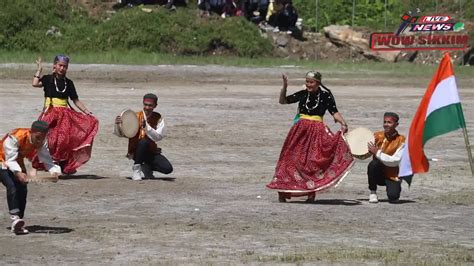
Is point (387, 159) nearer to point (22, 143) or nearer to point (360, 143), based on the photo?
point (360, 143)

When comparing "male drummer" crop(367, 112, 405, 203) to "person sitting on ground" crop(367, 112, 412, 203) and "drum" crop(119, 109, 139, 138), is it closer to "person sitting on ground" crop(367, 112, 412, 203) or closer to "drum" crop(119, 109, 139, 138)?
"person sitting on ground" crop(367, 112, 412, 203)

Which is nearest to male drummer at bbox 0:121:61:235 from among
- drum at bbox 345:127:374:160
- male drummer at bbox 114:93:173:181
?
drum at bbox 345:127:374:160

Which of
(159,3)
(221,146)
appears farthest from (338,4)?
(221,146)

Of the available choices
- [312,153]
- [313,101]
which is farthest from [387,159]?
[313,101]

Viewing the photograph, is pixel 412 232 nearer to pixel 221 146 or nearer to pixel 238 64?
pixel 221 146

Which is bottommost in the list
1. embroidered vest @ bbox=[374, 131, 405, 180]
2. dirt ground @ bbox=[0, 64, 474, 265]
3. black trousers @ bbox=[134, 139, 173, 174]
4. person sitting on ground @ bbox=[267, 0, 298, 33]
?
dirt ground @ bbox=[0, 64, 474, 265]

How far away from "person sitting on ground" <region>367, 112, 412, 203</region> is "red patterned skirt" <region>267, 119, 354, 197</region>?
0.39m

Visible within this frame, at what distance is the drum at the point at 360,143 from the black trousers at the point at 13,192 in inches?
183

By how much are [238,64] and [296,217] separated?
98.2ft

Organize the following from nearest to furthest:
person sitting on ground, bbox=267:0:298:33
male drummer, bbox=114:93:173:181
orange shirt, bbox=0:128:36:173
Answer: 1. orange shirt, bbox=0:128:36:173
2. male drummer, bbox=114:93:173:181
3. person sitting on ground, bbox=267:0:298:33

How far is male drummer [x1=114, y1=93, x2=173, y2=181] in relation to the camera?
18.9 meters

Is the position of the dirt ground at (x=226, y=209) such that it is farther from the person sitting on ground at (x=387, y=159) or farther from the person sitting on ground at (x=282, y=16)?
the person sitting on ground at (x=282, y=16)

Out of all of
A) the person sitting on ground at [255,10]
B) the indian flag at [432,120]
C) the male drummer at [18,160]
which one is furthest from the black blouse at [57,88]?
the person sitting on ground at [255,10]

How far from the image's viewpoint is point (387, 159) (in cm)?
1684
